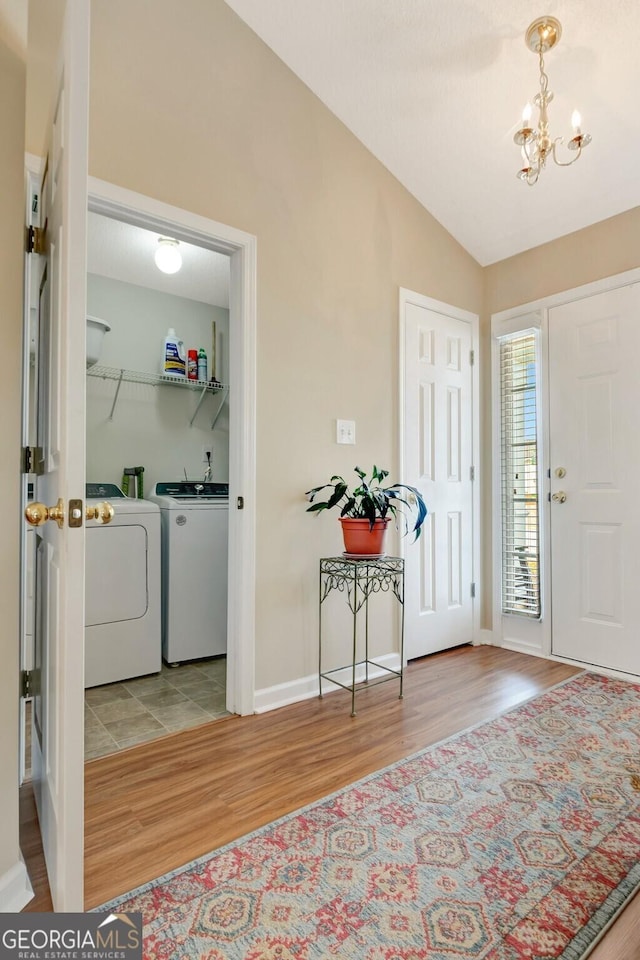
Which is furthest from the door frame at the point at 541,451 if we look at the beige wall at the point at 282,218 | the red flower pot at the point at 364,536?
the red flower pot at the point at 364,536

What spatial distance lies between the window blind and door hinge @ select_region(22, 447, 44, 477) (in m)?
2.64

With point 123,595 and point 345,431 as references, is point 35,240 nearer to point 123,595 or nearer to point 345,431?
point 345,431

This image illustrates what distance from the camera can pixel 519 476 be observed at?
3193mm

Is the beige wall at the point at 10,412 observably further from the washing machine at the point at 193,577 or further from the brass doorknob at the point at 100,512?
the washing machine at the point at 193,577

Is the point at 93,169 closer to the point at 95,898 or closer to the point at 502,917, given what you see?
the point at 95,898

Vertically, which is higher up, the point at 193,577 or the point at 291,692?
the point at 193,577

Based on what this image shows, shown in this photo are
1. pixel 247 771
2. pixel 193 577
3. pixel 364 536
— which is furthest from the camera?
pixel 193 577

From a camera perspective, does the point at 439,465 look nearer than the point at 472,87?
No

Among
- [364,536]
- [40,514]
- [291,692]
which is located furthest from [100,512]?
[291,692]

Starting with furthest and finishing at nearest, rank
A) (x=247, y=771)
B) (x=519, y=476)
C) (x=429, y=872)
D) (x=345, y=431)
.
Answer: (x=519, y=476), (x=345, y=431), (x=247, y=771), (x=429, y=872)

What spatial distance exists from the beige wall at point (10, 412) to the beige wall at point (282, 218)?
727 mm

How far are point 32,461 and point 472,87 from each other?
240 centimetres

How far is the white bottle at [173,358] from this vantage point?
11.3 ft

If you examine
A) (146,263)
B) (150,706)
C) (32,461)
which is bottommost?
(150,706)
